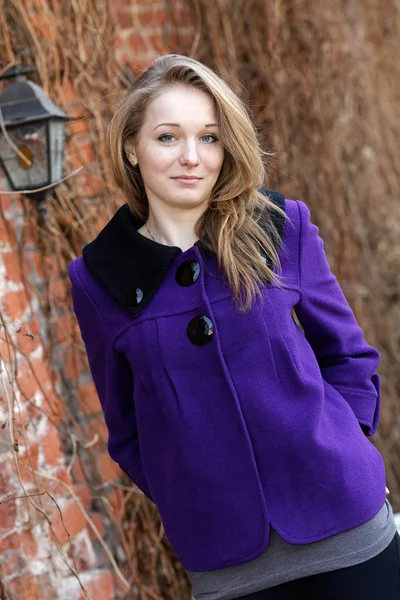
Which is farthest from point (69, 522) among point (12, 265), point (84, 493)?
point (12, 265)

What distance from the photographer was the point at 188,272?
6.02 ft

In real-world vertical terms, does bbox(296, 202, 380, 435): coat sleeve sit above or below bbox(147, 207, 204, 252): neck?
below

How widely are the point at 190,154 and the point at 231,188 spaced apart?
12 cm

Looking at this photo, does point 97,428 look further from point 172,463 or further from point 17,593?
point 172,463

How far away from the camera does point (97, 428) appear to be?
9.14 ft

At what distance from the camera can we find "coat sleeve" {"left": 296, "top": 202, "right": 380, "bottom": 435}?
1.88m

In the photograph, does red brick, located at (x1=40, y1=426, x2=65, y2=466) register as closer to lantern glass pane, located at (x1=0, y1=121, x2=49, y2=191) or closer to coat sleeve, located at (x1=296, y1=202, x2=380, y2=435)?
A: lantern glass pane, located at (x1=0, y1=121, x2=49, y2=191)

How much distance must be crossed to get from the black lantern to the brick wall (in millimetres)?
113

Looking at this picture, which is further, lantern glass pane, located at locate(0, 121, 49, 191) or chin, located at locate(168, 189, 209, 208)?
lantern glass pane, located at locate(0, 121, 49, 191)

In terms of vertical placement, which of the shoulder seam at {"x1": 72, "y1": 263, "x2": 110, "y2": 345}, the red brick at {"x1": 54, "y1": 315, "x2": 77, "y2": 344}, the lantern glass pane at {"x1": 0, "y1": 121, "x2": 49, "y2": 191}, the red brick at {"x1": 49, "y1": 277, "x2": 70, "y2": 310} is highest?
the lantern glass pane at {"x1": 0, "y1": 121, "x2": 49, "y2": 191}

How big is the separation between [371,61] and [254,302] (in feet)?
9.57

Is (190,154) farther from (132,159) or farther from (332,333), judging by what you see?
(332,333)

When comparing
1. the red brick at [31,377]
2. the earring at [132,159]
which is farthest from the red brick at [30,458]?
the earring at [132,159]

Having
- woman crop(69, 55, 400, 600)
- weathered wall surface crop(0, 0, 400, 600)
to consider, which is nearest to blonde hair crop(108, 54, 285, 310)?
woman crop(69, 55, 400, 600)
